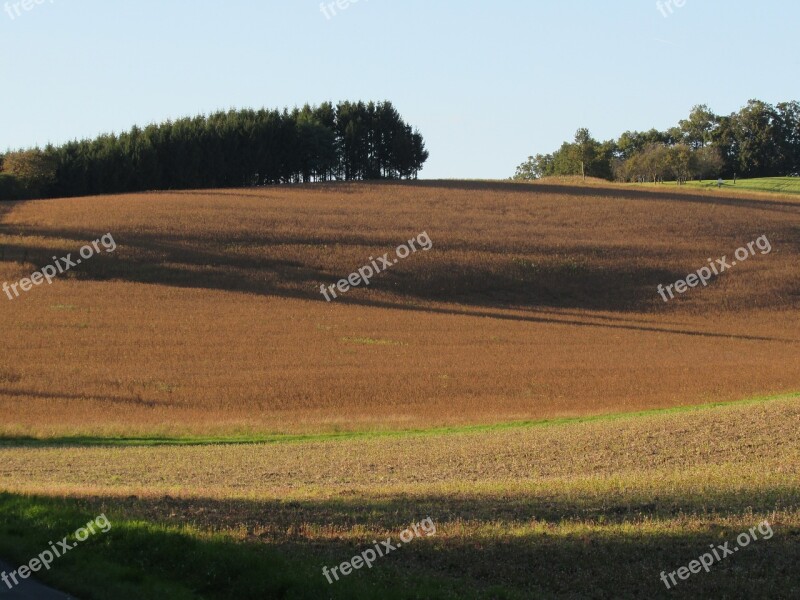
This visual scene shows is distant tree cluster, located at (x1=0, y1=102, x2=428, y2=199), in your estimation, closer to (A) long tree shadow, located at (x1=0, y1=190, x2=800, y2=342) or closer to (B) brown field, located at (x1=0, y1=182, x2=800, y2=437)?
(B) brown field, located at (x1=0, y1=182, x2=800, y2=437)

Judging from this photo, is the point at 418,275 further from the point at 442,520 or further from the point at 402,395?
the point at 442,520

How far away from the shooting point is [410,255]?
204 ft

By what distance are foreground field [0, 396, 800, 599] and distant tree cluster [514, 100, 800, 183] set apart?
10998cm

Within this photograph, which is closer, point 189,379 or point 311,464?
point 311,464

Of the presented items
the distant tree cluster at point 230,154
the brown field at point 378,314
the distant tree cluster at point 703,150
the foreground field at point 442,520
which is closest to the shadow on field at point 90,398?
the brown field at point 378,314

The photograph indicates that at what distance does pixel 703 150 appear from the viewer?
440ft

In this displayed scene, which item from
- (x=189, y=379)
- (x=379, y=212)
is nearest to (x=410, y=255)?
(x=379, y=212)

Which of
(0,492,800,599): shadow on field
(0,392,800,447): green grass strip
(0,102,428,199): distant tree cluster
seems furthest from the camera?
(0,102,428,199): distant tree cluster

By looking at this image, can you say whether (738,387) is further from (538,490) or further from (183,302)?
(183,302)

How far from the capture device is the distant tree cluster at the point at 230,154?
3819 inches

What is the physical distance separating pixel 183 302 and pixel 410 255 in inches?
703

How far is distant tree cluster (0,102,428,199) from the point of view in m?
97.0

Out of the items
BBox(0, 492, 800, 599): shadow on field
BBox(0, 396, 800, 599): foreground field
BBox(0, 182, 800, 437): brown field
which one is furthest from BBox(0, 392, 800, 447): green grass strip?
BBox(0, 492, 800, 599): shadow on field

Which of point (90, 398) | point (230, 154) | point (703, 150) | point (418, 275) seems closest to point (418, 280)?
point (418, 275)
